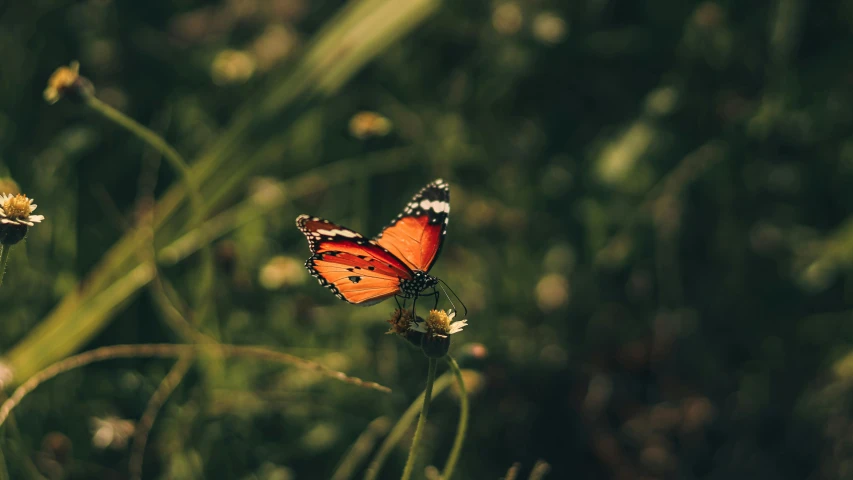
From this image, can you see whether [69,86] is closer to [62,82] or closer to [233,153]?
[62,82]

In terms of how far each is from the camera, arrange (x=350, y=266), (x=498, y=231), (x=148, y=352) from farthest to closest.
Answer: (x=498, y=231) < (x=148, y=352) < (x=350, y=266)

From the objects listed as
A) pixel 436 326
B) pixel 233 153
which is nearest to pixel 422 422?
pixel 436 326

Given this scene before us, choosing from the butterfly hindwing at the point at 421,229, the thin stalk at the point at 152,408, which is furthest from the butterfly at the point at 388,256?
the thin stalk at the point at 152,408

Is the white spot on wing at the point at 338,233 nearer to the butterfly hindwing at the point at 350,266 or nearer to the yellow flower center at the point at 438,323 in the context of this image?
the butterfly hindwing at the point at 350,266

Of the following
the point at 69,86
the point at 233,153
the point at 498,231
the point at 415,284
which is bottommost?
the point at 415,284

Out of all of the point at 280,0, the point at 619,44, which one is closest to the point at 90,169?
the point at 280,0

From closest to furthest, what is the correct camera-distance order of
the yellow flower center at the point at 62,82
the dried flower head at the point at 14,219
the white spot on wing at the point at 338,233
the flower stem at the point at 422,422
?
the flower stem at the point at 422,422
the dried flower head at the point at 14,219
the white spot on wing at the point at 338,233
the yellow flower center at the point at 62,82

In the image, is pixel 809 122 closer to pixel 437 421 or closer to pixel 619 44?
pixel 619 44
